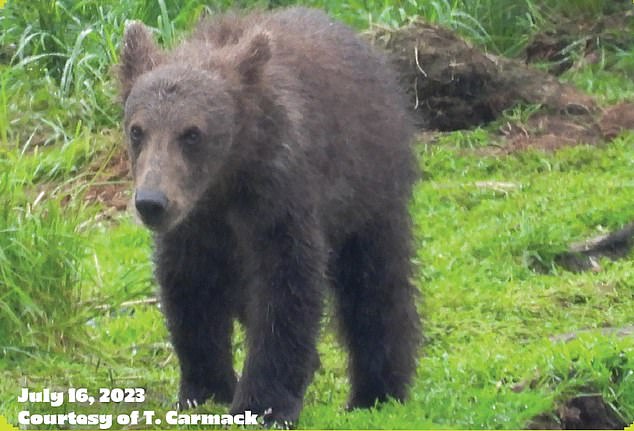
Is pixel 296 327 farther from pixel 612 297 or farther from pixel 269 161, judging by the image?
pixel 612 297

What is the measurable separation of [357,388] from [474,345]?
40.8 inches

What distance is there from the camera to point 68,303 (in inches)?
332

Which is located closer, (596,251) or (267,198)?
(267,198)

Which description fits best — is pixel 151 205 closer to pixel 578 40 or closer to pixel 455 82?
pixel 455 82

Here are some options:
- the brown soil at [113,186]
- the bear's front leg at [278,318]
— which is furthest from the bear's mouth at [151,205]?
the brown soil at [113,186]

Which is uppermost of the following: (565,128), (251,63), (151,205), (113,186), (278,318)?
(251,63)

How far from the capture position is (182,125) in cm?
664

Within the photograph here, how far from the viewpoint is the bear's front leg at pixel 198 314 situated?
7109 mm

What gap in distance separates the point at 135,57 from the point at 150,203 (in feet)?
3.19

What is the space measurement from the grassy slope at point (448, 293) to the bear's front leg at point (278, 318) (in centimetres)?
28

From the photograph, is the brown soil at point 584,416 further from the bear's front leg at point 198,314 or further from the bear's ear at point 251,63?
the bear's ear at point 251,63

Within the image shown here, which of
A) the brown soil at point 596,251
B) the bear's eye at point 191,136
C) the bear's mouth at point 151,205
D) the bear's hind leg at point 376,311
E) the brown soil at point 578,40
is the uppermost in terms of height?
the bear's eye at point 191,136

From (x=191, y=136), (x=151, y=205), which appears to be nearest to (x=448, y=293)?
(x=191, y=136)

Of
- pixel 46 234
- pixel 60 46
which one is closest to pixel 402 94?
pixel 46 234
